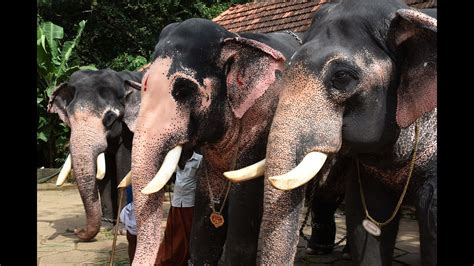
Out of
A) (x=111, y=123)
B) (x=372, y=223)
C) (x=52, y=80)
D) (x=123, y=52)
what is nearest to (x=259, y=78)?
(x=372, y=223)

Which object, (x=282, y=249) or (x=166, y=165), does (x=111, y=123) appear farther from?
(x=282, y=249)

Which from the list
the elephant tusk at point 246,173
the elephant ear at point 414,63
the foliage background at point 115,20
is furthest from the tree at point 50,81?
the elephant ear at point 414,63

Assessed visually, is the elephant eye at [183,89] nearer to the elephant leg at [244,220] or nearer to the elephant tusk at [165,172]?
the elephant tusk at [165,172]

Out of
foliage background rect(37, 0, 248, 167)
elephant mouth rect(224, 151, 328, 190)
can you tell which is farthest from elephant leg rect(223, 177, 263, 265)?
foliage background rect(37, 0, 248, 167)

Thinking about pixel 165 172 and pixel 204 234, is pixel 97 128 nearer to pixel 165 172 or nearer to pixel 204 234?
pixel 204 234

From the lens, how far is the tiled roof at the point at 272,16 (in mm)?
7248

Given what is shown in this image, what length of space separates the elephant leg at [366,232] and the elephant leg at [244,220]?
0.50 metres

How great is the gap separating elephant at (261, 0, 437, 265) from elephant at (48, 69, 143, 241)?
2448 millimetres

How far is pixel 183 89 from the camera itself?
262cm

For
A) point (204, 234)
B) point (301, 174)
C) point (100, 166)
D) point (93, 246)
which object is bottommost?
point (93, 246)

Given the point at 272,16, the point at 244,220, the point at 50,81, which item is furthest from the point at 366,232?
the point at 50,81

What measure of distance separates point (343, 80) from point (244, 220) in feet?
3.36

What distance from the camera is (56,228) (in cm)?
600
